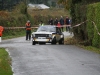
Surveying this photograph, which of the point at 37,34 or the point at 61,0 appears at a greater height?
the point at 61,0

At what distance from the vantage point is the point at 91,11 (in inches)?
996

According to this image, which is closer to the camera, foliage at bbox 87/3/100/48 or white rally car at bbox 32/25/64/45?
foliage at bbox 87/3/100/48

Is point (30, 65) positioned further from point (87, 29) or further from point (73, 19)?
point (73, 19)

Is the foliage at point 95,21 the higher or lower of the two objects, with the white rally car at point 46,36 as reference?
higher

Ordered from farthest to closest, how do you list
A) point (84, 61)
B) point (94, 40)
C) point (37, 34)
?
point (37, 34), point (94, 40), point (84, 61)

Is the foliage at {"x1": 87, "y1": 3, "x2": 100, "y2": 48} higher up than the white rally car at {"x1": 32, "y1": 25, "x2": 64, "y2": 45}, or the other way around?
the foliage at {"x1": 87, "y1": 3, "x2": 100, "y2": 48}

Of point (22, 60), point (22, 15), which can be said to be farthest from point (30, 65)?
point (22, 15)

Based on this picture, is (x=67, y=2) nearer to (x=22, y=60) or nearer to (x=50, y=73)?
(x=22, y=60)

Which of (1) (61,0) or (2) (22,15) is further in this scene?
(2) (22,15)

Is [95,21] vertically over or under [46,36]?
over

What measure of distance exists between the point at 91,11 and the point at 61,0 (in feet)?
23.9

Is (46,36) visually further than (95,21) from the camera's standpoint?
Yes

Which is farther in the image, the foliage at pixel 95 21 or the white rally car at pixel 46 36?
the white rally car at pixel 46 36

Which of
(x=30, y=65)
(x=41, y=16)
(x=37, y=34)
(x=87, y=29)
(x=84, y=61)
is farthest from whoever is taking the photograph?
(x=41, y=16)
